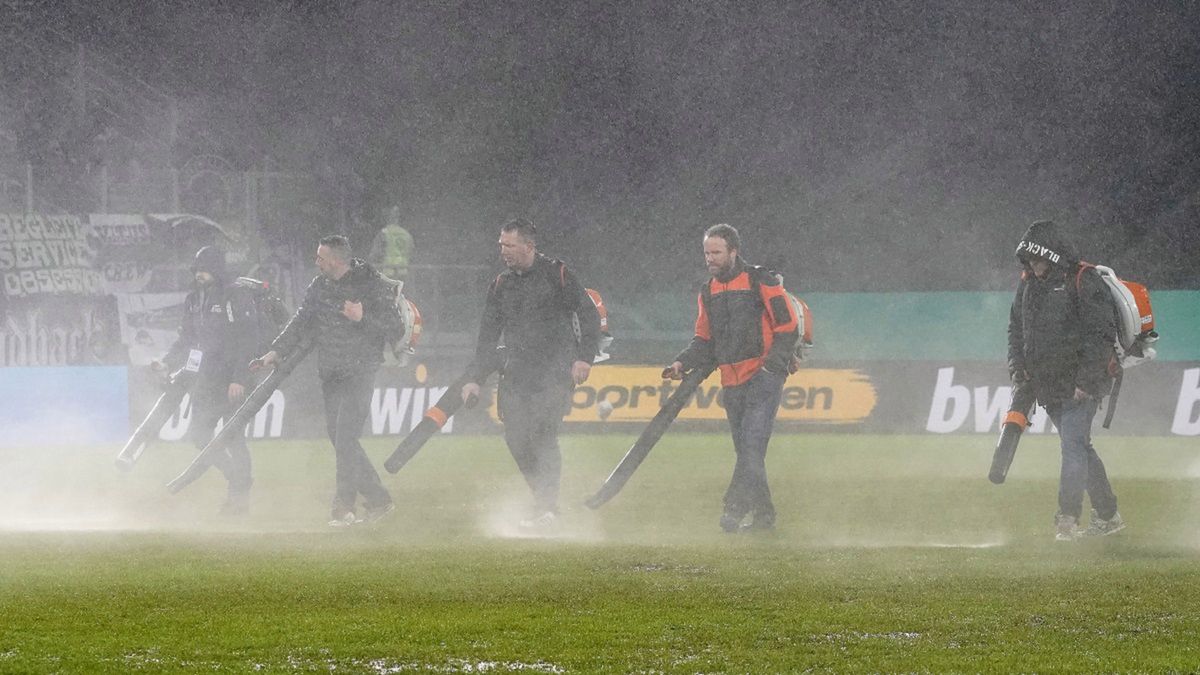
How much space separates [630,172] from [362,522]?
18805 millimetres

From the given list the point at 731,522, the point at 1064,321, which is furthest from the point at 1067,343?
the point at 731,522

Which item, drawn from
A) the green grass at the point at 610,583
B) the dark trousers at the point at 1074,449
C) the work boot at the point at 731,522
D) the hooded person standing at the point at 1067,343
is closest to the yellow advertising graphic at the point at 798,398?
the green grass at the point at 610,583

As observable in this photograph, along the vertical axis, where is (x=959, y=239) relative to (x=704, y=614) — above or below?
above

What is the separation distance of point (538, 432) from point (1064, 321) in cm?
377

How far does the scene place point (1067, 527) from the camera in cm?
1068

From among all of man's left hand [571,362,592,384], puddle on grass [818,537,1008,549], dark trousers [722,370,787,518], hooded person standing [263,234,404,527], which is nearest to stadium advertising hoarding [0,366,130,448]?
hooded person standing [263,234,404,527]

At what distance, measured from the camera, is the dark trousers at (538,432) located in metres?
11.7

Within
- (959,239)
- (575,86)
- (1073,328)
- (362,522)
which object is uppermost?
(575,86)

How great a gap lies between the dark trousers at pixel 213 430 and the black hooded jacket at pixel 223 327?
9cm

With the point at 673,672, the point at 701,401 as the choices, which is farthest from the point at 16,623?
the point at 701,401

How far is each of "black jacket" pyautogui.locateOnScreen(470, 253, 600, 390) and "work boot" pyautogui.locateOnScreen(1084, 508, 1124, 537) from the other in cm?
366

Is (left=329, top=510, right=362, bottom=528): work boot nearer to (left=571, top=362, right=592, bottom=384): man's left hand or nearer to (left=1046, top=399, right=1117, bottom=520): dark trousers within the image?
(left=571, top=362, right=592, bottom=384): man's left hand

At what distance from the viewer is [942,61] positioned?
32.6 m

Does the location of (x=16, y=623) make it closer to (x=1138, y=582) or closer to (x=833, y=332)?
(x=1138, y=582)
